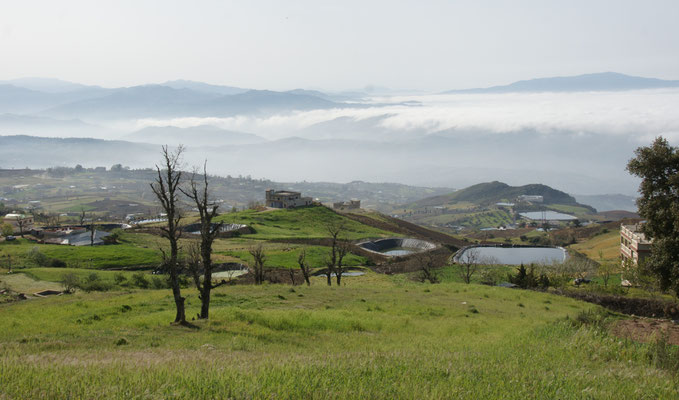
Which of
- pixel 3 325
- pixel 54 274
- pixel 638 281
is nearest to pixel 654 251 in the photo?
pixel 638 281

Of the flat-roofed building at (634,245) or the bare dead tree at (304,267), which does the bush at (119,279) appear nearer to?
the bare dead tree at (304,267)

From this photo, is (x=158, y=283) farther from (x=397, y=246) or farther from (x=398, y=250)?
(x=397, y=246)

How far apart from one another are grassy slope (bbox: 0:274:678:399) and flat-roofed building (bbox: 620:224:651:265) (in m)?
24.7

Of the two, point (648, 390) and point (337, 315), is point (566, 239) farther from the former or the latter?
point (648, 390)

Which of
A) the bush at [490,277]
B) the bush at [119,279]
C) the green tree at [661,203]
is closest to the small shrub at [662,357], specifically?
the green tree at [661,203]

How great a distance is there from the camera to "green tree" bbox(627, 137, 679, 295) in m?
23.2

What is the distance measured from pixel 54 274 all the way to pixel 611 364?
165ft

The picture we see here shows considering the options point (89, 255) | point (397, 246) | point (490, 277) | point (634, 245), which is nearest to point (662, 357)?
point (490, 277)

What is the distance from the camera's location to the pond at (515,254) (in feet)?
255

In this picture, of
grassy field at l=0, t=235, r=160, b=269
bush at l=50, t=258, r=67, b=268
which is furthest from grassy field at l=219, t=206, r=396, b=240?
bush at l=50, t=258, r=67, b=268

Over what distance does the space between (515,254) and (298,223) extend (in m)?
49.7

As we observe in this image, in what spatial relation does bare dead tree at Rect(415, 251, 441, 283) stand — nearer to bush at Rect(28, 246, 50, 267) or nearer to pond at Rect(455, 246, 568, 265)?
pond at Rect(455, 246, 568, 265)

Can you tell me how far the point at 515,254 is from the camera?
85.4m

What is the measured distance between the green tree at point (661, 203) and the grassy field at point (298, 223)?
6812cm
